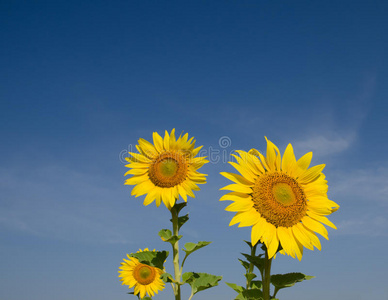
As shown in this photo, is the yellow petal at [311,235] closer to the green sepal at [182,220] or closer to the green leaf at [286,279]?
the green leaf at [286,279]

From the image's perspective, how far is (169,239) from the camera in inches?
239

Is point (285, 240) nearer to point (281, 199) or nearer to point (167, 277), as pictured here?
point (281, 199)

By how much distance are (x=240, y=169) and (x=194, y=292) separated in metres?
2.69

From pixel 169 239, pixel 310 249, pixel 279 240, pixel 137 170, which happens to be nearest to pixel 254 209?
pixel 279 240

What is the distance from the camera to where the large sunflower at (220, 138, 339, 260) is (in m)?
4.96

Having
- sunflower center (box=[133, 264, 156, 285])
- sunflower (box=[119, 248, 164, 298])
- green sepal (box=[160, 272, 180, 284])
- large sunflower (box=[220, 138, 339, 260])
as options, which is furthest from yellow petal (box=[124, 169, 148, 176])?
sunflower center (box=[133, 264, 156, 285])

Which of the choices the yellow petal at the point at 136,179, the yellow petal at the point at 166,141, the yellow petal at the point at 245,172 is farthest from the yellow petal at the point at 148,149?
the yellow petal at the point at 245,172

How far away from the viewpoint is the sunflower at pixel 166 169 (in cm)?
670

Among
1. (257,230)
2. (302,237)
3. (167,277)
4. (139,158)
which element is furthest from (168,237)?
(302,237)

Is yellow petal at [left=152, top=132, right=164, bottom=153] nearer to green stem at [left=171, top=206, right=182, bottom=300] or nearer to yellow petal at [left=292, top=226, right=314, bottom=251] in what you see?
green stem at [left=171, top=206, right=182, bottom=300]

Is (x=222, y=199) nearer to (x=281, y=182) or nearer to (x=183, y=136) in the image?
(x=281, y=182)

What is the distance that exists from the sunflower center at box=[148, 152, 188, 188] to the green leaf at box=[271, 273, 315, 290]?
2675mm

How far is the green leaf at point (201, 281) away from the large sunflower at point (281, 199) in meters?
1.67

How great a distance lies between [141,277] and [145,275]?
0.50 ft
